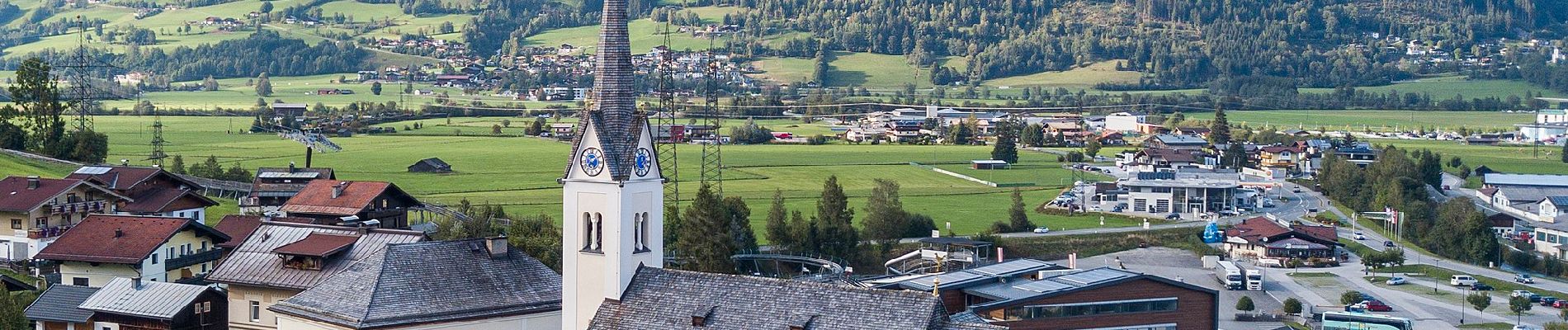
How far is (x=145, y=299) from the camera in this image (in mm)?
52188

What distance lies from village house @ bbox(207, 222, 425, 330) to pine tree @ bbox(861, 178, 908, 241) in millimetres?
47666

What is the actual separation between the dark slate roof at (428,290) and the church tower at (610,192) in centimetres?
362

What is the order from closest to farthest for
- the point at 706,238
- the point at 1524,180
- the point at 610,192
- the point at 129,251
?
the point at 610,192
the point at 129,251
the point at 706,238
the point at 1524,180

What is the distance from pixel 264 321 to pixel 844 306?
1944 cm

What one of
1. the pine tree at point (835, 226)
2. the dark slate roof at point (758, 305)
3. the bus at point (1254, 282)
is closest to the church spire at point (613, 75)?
the dark slate roof at point (758, 305)

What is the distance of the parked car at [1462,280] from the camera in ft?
303

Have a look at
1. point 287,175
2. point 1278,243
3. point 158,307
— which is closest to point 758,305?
point 158,307

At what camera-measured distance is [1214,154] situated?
16262 cm

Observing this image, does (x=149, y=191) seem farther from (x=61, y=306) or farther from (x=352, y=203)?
(x=61, y=306)

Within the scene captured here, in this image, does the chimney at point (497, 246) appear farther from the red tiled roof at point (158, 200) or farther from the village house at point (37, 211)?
the red tiled roof at point (158, 200)

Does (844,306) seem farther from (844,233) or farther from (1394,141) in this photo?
(1394,141)

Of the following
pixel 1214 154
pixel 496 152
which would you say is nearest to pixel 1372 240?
pixel 1214 154

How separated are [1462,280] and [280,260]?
2478 inches

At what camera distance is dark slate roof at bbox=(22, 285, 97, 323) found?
5319 centimetres
